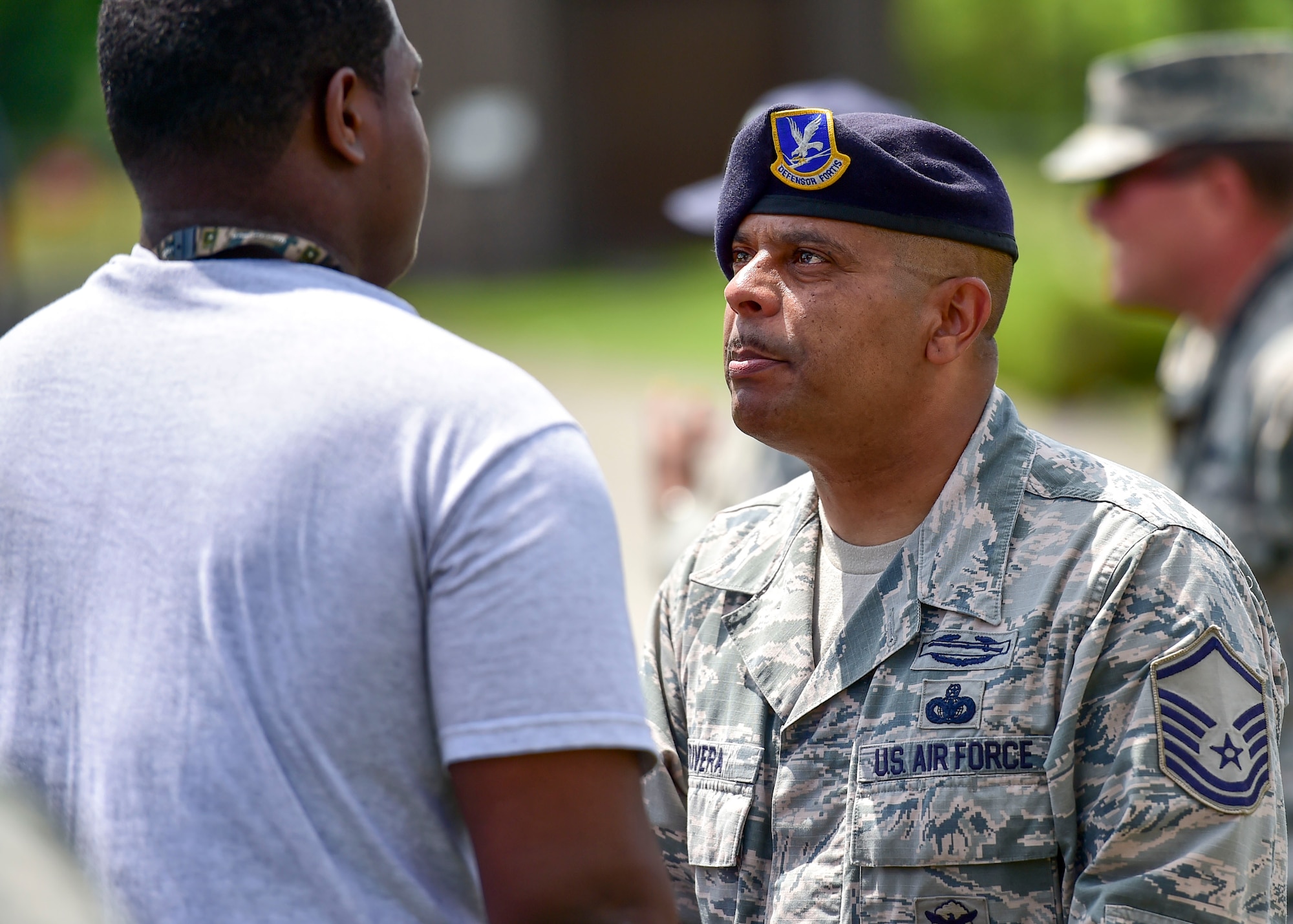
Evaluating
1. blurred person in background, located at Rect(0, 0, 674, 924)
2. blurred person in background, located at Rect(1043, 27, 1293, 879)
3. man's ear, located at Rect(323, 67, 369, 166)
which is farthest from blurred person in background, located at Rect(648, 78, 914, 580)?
blurred person in background, located at Rect(0, 0, 674, 924)

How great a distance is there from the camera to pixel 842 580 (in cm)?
231

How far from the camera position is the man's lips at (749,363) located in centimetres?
227

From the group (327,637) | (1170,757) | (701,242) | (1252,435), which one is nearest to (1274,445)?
(1252,435)

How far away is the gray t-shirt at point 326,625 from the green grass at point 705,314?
8219 mm

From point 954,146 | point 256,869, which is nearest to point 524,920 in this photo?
point 256,869

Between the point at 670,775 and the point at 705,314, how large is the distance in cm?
1338

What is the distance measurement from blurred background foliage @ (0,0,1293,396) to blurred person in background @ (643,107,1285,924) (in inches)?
274

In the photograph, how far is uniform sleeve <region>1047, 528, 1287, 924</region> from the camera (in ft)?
6.13

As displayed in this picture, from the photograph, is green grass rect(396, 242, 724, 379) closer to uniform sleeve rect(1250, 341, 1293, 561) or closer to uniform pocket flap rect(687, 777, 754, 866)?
uniform sleeve rect(1250, 341, 1293, 561)

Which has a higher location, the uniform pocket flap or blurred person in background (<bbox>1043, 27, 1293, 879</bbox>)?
blurred person in background (<bbox>1043, 27, 1293, 879</bbox>)

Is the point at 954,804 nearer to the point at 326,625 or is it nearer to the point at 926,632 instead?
the point at 926,632

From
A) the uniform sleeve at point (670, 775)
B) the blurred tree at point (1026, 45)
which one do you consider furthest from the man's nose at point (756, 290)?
the blurred tree at point (1026, 45)

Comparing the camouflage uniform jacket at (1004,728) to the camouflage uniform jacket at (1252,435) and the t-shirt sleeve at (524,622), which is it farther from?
the camouflage uniform jacket at (1252,435)

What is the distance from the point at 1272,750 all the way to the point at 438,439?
1.20 m
